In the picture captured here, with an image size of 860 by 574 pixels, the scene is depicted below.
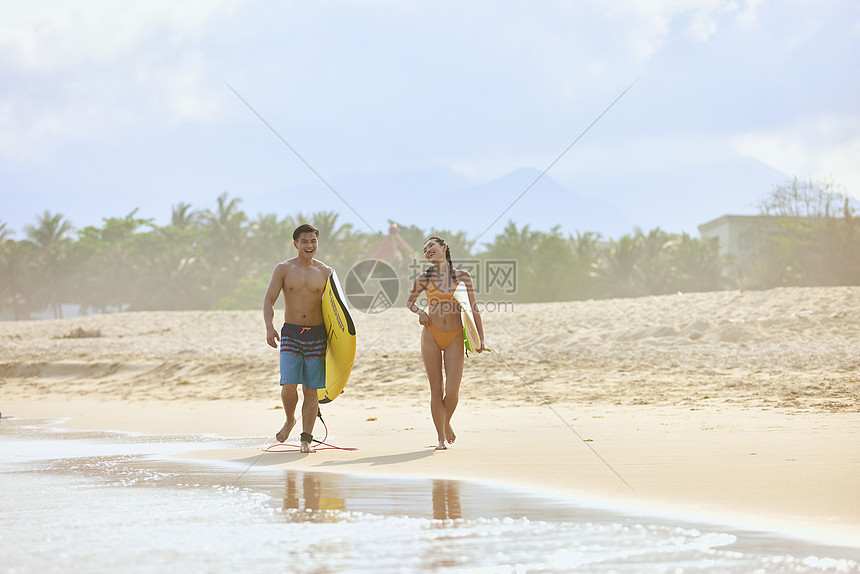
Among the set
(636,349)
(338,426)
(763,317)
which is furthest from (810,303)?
(338,426)

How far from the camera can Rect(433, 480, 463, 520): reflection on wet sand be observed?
3.94 m

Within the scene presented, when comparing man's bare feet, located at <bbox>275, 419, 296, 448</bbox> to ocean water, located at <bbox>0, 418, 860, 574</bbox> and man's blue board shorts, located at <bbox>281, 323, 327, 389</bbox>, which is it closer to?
man's blue board shorts, located at <bbox>281, 323, 327, 389</bbox>

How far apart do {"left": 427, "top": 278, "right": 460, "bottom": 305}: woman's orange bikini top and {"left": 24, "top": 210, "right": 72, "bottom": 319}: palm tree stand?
5629cm

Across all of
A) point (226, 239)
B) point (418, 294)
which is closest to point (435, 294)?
point (418, 294)

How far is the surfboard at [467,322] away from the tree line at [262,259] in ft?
106

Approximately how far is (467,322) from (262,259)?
177 ft

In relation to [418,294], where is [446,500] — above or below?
below

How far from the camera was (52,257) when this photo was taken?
57.9 m

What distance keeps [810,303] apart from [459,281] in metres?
11.3

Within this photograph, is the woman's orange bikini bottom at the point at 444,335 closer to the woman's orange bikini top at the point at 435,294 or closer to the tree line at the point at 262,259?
the woman's orange bikini top at the point at 435,294

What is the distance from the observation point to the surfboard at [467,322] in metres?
6.41

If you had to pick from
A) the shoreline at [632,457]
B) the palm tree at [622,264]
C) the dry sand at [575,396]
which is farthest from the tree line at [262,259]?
the shoreline at [632,457]

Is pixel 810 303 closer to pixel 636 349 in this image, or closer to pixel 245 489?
pixel 636 349

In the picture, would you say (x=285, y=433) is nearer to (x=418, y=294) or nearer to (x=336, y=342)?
(x=336, y=342)
